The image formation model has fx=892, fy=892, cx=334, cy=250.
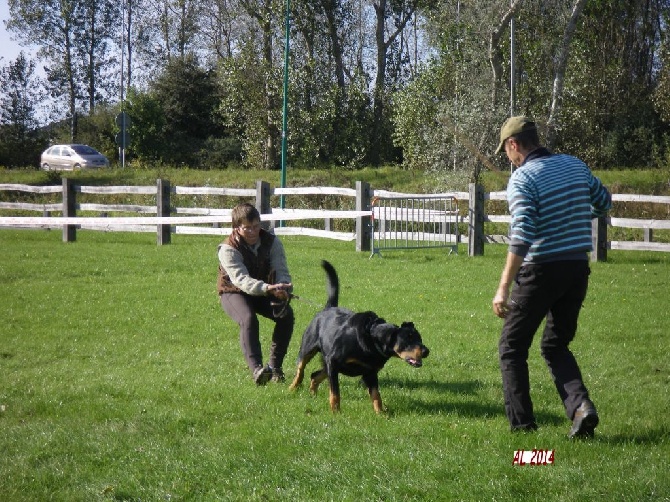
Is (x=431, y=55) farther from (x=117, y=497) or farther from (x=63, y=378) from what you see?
(x=117, y=497)

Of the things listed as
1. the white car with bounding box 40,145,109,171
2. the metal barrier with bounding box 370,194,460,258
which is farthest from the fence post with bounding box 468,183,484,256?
the white car with bounding box 40,145,109,171

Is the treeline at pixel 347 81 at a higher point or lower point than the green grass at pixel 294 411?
higher

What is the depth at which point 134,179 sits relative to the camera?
122 ft

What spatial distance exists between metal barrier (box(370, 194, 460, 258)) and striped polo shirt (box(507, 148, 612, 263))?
1286 cm

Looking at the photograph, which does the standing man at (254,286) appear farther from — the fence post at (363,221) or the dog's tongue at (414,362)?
the fence post at (363,221)

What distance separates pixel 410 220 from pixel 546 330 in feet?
43.8

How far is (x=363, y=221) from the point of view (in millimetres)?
18859

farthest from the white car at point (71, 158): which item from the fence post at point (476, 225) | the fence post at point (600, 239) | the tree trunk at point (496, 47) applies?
the fence post at point (600, 239)

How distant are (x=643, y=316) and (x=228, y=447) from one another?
702 centimetres

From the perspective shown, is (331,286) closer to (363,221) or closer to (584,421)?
(584,421)

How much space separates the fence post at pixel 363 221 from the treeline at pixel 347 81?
4.67 metres

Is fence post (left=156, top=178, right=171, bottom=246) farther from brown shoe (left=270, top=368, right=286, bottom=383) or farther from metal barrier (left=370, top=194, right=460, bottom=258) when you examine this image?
brown shoe (left=270, top=368, right=286, bottom=383)
